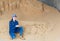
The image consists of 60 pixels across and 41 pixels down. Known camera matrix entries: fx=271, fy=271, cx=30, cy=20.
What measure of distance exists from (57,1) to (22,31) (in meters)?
1.21

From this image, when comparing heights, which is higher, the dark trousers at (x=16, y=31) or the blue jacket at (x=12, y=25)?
the blue jacket at (x=12, y=25)

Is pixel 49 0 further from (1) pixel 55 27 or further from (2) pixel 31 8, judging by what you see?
(1) pixel 55 27

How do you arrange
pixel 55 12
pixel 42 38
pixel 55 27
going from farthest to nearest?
pixel 55 12, pixel 55 27, pixel 42 38

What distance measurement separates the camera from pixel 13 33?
4.25 metres

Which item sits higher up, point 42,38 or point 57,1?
point 57,1

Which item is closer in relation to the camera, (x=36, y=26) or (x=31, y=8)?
(x=36, y=26)

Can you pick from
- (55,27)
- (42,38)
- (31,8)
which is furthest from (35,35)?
(31,8)

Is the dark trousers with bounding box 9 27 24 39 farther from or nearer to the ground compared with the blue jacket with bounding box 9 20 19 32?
nearer to the ground

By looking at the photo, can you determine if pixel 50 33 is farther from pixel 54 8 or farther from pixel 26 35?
pixel 54 8

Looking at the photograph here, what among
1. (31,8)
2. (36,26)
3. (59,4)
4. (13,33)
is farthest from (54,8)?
(13,33)

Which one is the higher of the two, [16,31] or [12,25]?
[12,25]

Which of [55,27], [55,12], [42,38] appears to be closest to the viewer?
[42,38]

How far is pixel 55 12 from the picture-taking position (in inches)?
197

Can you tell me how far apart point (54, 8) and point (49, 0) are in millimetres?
200
